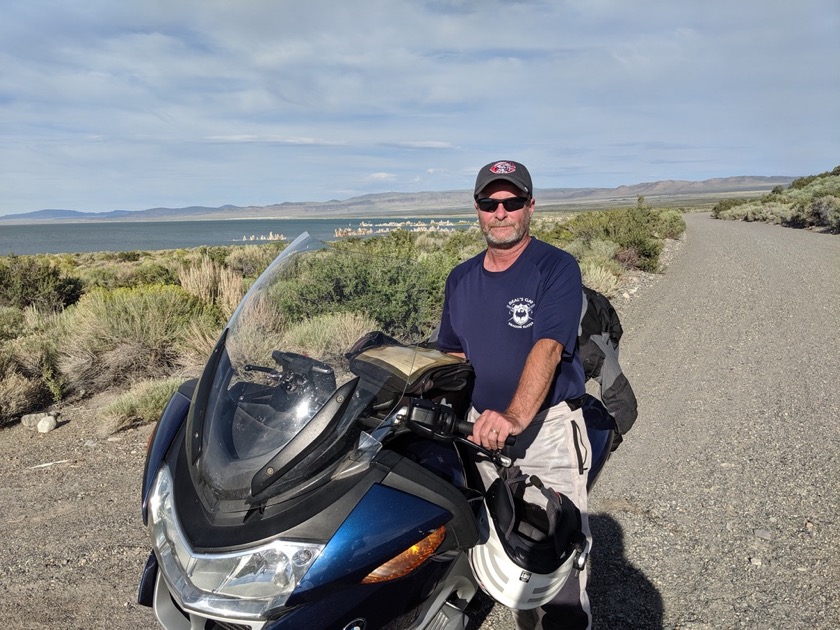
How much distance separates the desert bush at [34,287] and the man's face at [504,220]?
1261 centimetres

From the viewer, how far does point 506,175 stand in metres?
2.69

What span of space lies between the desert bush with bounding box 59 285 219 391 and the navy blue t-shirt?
582cm

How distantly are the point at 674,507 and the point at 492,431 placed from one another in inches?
103

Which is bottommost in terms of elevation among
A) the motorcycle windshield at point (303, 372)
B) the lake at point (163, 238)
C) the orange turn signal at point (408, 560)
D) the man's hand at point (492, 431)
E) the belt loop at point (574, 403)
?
the lake at point (163, 238)

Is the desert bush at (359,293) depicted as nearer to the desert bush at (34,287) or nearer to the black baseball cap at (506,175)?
the black baseball cap at (506,175)

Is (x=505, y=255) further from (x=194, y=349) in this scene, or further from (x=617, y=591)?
(x=194, y=349)

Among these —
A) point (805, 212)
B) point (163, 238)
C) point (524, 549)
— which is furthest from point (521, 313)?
point (163, 238)

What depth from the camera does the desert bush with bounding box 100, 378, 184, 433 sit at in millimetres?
5930

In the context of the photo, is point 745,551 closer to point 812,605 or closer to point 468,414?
point 812,605

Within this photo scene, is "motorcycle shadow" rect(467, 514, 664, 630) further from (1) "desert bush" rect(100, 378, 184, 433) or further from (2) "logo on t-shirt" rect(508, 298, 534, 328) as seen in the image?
(1) "desert bush" rect(100, 378, 184, 433)

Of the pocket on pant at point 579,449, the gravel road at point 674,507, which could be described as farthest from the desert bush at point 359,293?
the gravel road at point 674,507

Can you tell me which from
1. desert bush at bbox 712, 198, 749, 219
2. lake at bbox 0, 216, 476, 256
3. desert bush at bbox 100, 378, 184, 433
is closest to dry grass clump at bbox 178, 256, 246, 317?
lake at bbox 0, 216, 476, 256

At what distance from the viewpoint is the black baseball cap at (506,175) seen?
8.84ft

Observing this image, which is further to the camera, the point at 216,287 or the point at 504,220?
the point at 216,287
